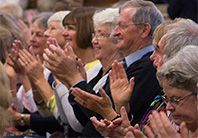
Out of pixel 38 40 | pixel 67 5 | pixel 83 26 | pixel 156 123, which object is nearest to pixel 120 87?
pixel 156 123

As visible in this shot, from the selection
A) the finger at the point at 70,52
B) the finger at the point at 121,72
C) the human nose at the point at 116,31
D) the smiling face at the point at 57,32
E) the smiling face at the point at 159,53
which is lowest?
the smiling face at the point at 57,32

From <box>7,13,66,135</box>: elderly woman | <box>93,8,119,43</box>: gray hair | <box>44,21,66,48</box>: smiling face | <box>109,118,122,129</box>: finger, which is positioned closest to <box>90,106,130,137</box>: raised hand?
<box>109,118,122,129</box>: finger

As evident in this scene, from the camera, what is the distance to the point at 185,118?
1999 millimetres

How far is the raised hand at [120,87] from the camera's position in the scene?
254 centimetres

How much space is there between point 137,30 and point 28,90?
5.26 ft

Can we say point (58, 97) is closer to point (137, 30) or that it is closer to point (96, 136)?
point (96, 136)

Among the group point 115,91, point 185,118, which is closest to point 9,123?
point 115,91

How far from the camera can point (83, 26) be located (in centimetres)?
377

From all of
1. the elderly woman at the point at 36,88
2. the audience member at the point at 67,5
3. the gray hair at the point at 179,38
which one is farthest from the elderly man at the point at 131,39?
the audience member at the point at 67,5

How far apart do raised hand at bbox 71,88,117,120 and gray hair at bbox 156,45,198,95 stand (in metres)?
0.61

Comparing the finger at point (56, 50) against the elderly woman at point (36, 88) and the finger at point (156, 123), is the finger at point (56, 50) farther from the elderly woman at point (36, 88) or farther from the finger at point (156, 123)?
the finger at point (156, 123)

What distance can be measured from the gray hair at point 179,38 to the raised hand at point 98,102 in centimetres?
49

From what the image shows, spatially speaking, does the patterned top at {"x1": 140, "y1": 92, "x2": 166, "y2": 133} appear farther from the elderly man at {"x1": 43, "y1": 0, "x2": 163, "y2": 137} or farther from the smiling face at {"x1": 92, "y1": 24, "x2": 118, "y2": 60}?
the smiling face at {"x1": 92, "y1": 24, "x2": 118, "y2": 60}

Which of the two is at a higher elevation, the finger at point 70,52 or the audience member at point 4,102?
the finger at point 70,52
